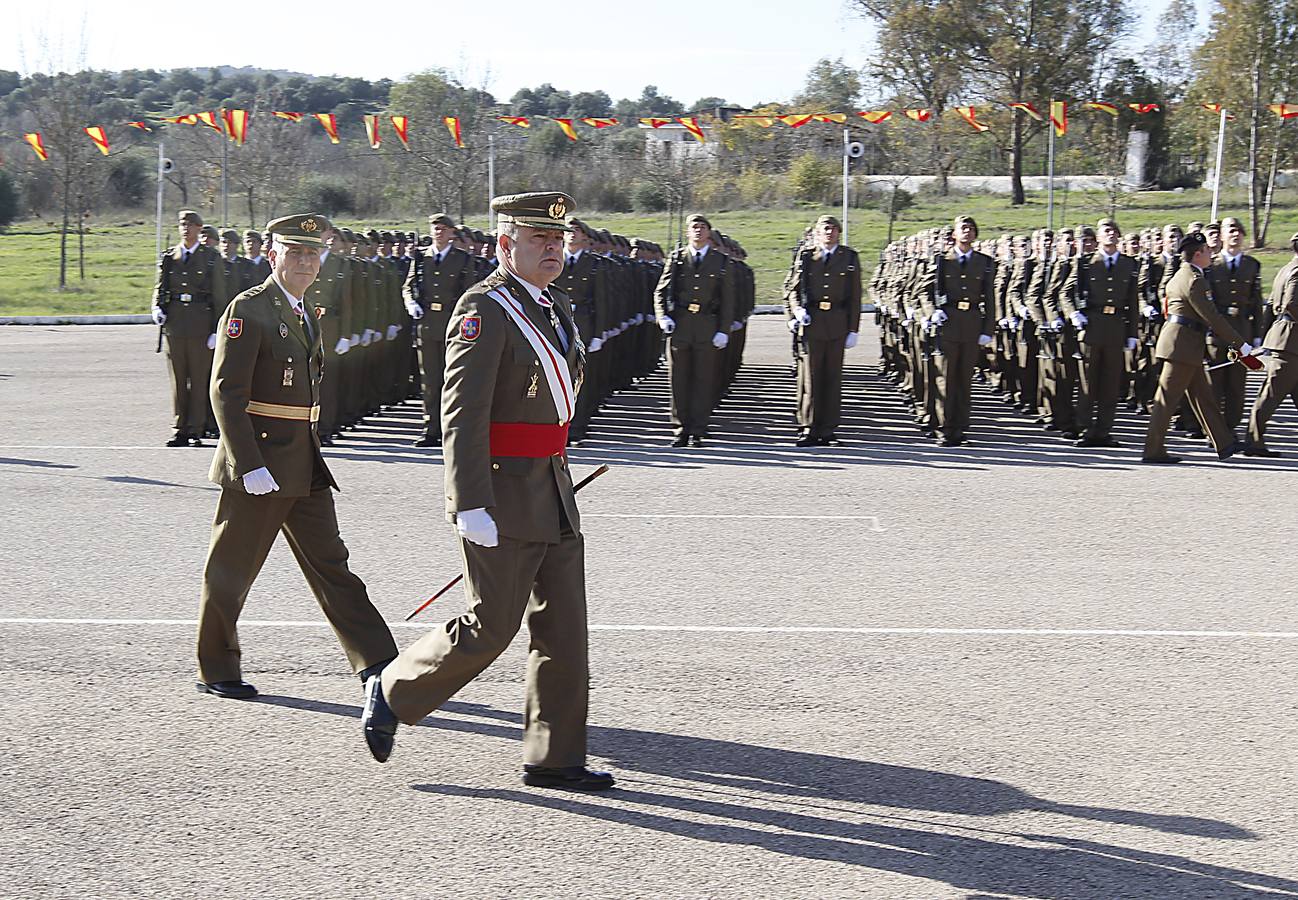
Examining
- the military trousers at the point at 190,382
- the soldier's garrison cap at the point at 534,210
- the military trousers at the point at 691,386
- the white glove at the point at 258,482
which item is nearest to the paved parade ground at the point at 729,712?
the white glove at the point at 258,482

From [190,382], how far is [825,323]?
19.3 feet

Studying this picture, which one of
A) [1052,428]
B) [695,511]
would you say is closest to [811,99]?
[1052,428]

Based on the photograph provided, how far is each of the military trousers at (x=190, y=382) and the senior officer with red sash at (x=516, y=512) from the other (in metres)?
9.45

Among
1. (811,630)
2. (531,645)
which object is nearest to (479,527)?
(531,645)

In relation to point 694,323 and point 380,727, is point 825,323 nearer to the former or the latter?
point 694,323

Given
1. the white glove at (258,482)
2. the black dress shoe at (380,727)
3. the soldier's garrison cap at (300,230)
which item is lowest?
the black dress shoe at (380,727)

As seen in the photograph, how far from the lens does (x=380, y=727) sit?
5.32 meters

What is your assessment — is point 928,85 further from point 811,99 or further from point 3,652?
point 3,652

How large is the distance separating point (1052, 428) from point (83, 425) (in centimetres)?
967

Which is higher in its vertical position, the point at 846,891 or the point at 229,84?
the point at 229,84

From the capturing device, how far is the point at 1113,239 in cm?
1456

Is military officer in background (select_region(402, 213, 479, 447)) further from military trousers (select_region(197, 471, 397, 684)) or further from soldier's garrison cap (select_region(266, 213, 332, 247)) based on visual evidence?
military trousers (select_region(197, 471, 397, 684))

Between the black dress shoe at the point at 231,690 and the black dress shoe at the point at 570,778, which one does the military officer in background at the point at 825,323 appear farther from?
the black dress shoe at the point at 570,778

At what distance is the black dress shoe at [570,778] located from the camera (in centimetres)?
531
